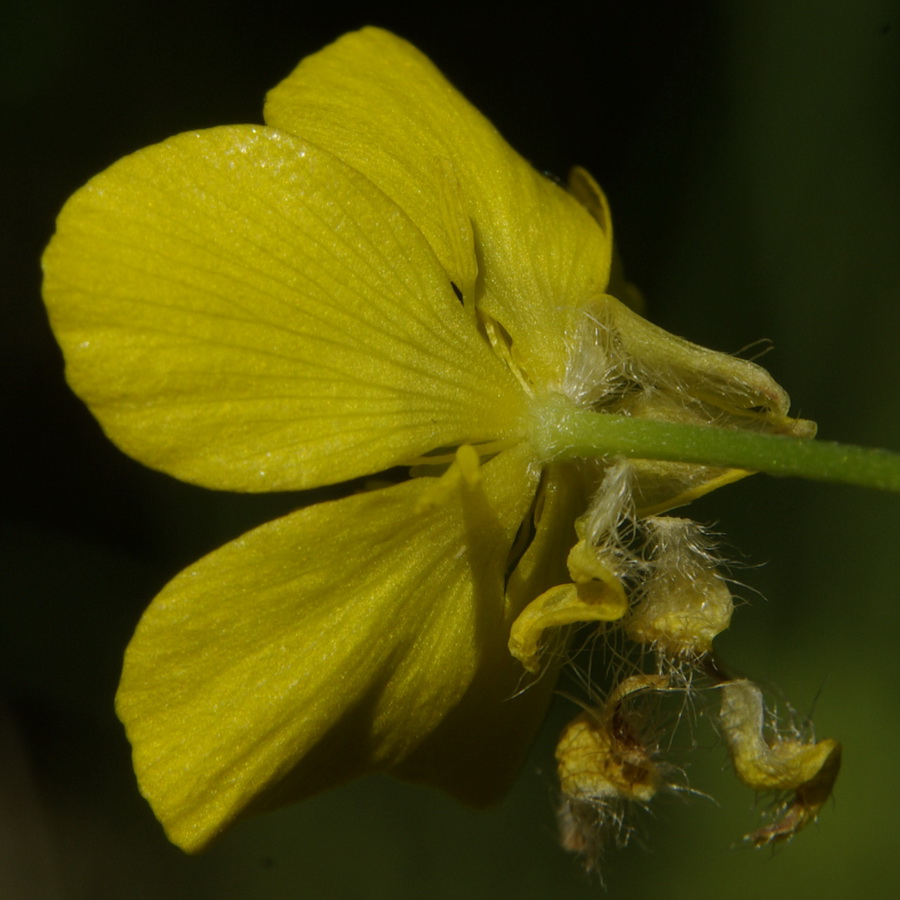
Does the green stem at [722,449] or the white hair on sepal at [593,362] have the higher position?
the green stem at [722,449]

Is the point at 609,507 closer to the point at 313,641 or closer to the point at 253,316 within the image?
the point at 313,641

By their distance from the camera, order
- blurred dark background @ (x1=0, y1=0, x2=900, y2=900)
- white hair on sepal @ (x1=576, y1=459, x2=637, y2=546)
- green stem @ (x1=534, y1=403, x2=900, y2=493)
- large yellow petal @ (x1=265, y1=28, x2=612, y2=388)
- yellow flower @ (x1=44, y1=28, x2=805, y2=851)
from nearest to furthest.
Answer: green stem @ (x1=534, y1=403, x2=900, y2=493), yellow flower @ (x1=44, y1=28, x2=805, y2=851), white hair on sepal @ (x1=576, y1=459, x2=637, y2=546), large yellow petal @ (x1=265, y1=28, x2=612, y2=388), blurred dark background @ (x1=0, y1=0, x2=900, y2=900)

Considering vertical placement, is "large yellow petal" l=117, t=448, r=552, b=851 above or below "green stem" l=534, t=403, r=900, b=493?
below

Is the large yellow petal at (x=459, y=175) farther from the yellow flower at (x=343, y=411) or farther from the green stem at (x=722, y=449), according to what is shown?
the green stem at (x=722, y=449)

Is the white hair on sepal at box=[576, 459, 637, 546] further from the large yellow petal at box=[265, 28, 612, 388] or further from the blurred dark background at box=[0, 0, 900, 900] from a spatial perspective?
the blurred dark background at box=[0, 0, 900, 900]

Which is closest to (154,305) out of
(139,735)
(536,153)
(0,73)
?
(139,735)

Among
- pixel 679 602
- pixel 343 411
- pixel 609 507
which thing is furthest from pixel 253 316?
pixel 679 602

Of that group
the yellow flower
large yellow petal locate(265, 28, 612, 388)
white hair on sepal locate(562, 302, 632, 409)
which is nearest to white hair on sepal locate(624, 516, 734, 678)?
the yellow flower

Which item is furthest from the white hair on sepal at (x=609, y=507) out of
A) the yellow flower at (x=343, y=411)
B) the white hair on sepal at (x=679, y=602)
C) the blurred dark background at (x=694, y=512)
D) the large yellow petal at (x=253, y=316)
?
the blurred dark background at (x=694, y=512)

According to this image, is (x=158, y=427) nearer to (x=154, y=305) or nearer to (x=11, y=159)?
(x=154, y=305)
